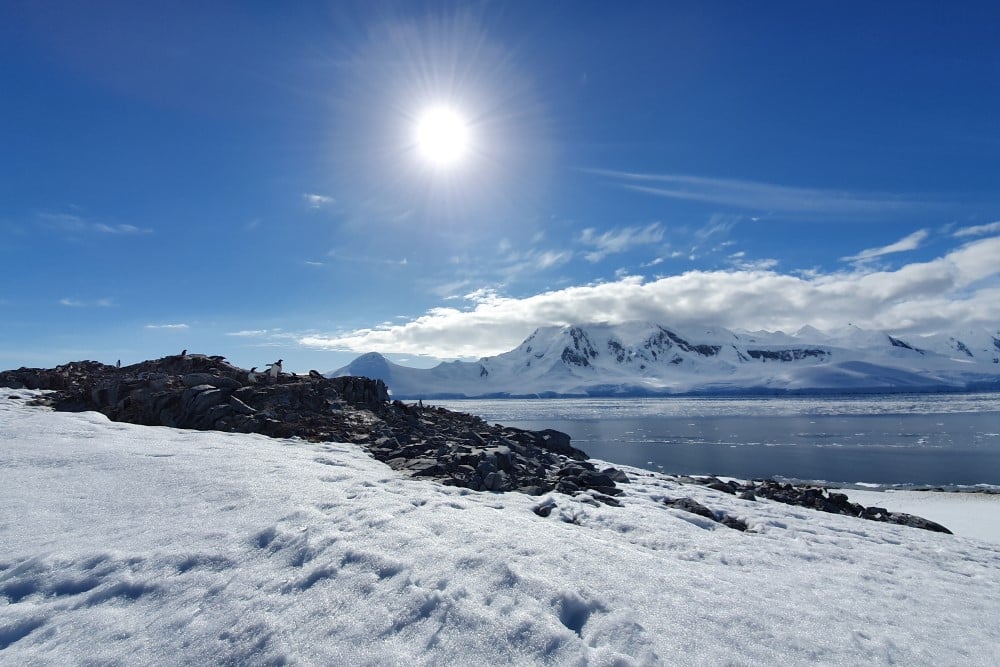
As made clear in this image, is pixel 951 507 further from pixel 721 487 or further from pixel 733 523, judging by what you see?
pixel 733 523

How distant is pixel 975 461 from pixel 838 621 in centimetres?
3654

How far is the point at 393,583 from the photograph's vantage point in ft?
14.8

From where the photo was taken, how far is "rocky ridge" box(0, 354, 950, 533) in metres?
10.9

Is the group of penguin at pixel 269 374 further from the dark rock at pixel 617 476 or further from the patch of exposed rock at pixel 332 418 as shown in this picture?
the dark rock at pixel 617 476

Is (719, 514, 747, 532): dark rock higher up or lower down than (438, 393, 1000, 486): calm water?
higher up

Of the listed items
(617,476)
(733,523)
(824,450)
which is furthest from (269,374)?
(824,450)

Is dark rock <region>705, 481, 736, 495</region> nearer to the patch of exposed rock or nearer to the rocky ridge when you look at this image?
the rocky ridge

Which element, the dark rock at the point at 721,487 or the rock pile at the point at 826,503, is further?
the dark rock at the point at 721,487

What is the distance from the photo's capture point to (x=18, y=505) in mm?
5949

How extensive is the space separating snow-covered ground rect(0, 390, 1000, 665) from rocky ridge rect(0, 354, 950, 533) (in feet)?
8.71

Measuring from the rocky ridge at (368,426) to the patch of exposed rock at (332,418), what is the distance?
0.03 m

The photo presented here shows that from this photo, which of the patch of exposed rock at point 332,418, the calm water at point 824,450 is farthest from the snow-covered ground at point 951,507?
the patch of exposed rock at point 332,418

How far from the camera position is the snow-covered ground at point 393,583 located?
380cm

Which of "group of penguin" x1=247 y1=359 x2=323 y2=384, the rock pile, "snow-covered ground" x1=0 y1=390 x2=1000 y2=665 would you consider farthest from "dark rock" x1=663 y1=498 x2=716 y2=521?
"group of penguin" x1=247 y1=359 x2=323 y2=384
